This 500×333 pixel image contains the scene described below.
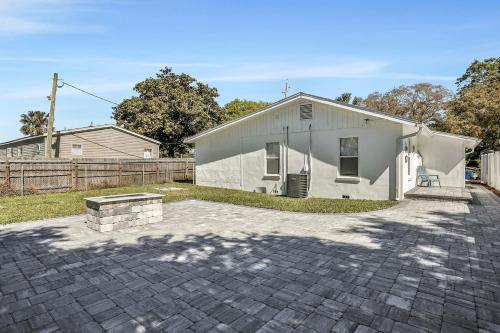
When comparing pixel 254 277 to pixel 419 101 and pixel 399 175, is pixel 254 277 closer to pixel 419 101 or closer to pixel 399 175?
pixel 399 175

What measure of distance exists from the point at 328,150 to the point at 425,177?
587 centimetres

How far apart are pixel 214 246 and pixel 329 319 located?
298 centimetres

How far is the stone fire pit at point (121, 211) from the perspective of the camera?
21.1ft

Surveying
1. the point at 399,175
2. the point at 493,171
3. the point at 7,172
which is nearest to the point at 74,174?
the point at 7,172

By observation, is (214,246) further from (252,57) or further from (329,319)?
(252,57)

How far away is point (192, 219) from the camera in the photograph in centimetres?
785

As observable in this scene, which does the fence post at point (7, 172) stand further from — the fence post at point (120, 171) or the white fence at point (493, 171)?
the white fence at point (493, 171)

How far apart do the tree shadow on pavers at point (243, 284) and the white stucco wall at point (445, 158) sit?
10.3 meters

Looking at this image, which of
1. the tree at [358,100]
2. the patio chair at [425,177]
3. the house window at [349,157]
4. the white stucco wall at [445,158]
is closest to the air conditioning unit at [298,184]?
the house window at [349,157]

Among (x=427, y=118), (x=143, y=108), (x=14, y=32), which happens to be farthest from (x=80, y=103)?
(x=427, y=118)

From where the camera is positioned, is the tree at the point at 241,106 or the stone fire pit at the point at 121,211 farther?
the tree at the point at 241,106

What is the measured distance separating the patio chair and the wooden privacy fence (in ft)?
53.4

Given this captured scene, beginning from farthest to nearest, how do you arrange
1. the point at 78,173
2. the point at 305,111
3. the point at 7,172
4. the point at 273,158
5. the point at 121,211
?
the point at 78,173, the point at 273,158, the point at 7,172, the point at 305,111, the point at 121,211

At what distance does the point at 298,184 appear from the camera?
12023mm
